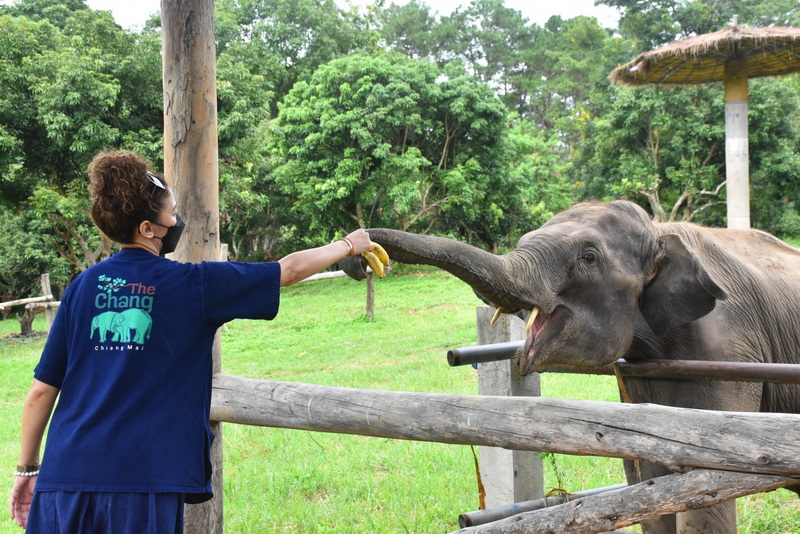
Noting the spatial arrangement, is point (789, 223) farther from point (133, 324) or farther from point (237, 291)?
point (133, 324)

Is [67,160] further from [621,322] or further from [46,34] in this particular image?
[621,322]

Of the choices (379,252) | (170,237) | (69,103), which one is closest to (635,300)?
(379,252)

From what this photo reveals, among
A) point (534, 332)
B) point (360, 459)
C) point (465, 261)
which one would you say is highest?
point (465, 261)

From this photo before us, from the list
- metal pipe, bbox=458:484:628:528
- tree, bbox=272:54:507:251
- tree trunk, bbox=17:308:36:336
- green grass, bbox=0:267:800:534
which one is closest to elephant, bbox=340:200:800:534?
metal pipe, bbox=458:484:628:528

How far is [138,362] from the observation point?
2.24 m

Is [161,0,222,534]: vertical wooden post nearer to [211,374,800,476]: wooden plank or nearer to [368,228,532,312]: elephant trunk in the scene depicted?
[211,374,800,476]: wooden plank

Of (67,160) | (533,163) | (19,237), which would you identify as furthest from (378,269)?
(533,163)

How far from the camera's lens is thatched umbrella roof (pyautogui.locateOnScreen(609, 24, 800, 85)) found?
1334 centimetres

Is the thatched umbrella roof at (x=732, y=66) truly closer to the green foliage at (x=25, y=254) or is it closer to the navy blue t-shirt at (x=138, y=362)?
the navy blue t-shirt at (x=138, y=362)

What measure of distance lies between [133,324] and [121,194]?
393 mm

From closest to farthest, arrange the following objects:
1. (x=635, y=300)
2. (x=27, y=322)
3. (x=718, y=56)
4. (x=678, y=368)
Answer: (x=678, y=368) → (x=635, y=300) → (x=718, y=56) → (x=27, y=322)

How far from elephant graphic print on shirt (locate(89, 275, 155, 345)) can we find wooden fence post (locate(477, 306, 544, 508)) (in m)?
2.23

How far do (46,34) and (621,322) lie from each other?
1547cm

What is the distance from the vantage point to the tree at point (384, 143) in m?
18.6
